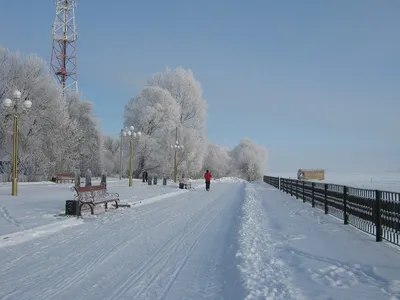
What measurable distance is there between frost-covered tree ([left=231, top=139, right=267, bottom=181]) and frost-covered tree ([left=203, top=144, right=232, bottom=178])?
8.43 ft

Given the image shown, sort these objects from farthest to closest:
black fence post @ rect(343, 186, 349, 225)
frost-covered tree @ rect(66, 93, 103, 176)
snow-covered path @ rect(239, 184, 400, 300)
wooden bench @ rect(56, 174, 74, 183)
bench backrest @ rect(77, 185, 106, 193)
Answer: frost-covered tree @ rect(66, 93, 103, 176) < wooden bench @ rect(56, 174, 74, 183) < bench backrest @ rect(77, 185, 106, 193) < black fence post @ rect(343, 186, 349, 225) < snow-covered path @ rect(239, 184, 400, 300)

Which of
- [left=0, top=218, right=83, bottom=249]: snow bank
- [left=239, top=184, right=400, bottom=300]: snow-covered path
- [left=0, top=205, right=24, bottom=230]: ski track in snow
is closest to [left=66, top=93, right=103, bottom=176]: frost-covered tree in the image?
[left=0, top=205, right=24, bottom=230]: ski track in snow

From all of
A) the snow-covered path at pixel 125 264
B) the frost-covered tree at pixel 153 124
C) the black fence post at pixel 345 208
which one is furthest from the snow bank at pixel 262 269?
the frost-covered tree at pixel 153 124

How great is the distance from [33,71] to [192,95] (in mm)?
26563

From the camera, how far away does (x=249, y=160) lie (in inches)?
4063

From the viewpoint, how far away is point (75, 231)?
1034 cm

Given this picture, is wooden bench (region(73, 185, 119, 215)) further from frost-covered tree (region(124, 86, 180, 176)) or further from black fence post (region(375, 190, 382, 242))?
frost-covered tree (region(124, 86, 180, 176))

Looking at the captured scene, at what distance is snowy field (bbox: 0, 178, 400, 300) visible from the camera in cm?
543

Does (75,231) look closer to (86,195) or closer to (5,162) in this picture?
(86,195)

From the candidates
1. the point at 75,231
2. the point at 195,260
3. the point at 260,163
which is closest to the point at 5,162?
the point at 75,231

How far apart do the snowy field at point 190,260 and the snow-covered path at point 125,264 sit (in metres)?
0.02

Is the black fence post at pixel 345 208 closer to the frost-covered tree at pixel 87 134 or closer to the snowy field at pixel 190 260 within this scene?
the snowy field at pixel 190 260

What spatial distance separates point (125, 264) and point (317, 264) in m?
3.41

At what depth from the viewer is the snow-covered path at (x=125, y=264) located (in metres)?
5.44
